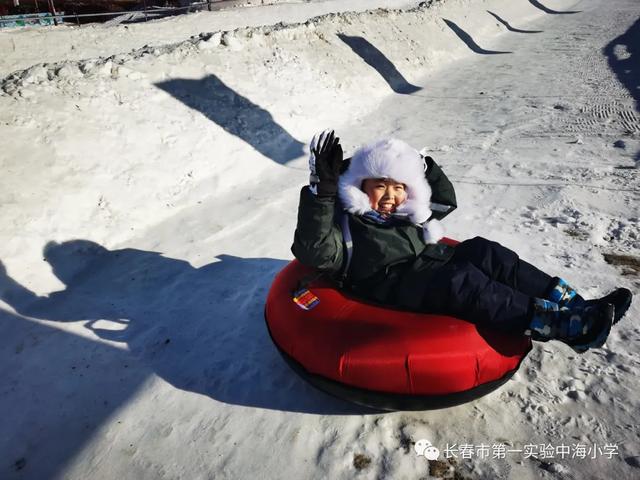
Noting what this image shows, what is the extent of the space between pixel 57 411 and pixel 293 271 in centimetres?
170

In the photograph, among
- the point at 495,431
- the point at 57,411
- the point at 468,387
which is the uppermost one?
the point at 468,387

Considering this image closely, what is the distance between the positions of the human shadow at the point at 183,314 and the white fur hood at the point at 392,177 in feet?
3.93

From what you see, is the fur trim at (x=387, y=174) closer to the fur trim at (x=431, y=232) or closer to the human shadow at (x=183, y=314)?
the fur trim at (x=431, y=232)

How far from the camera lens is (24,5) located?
2039 centimetres

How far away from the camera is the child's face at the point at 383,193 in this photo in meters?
2.89

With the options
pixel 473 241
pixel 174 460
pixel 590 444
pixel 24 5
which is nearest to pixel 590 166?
pixel 473 241

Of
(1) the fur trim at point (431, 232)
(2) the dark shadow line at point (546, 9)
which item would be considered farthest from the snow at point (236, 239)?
(2) the dark shadow line at point (546, 9)

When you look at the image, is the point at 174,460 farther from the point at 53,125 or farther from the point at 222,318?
the point at 53,125

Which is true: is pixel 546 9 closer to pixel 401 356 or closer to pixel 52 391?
pixel 401 356

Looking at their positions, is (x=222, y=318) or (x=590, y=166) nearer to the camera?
(x=222, y=318)

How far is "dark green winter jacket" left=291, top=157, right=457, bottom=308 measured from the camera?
8.48ft

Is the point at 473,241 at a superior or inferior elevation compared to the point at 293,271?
superior

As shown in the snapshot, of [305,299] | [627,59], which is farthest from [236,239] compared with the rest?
[627,59]

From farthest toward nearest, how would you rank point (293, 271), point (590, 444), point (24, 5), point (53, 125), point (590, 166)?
point (24, 5) → point (590, 166) → point (53, 125) → point (293, 271) → point (590, 444)
